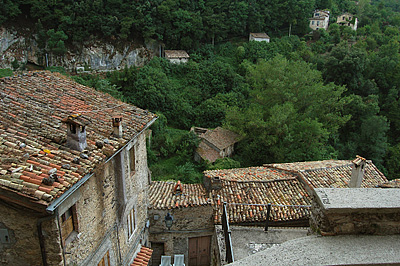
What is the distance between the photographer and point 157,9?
44.4 m

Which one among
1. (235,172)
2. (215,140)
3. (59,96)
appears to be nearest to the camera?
A: (59,96)

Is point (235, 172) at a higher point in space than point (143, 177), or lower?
lower

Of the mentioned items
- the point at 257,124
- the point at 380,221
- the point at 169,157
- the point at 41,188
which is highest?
the point at 380,221

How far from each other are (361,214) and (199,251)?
395 inches

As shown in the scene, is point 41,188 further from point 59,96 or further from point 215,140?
point 215,140

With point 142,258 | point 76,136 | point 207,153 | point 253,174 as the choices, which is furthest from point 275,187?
point 207,153

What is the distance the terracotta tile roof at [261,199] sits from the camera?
11.8 metres

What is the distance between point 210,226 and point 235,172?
440 cm

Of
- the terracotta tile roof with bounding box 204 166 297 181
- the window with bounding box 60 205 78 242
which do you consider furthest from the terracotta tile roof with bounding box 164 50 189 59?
the window with bounding box 60 205 78 242

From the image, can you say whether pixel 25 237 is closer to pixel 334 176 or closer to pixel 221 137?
pixel 334 176

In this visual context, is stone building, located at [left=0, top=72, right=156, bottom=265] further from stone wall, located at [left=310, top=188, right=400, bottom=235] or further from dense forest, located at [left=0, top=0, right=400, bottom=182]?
dense forest, located at [left=0, top=0, right=400, bottom=182]

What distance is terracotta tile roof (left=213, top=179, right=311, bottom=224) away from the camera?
1176cm

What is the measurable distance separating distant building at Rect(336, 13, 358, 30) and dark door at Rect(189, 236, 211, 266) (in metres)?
62.9

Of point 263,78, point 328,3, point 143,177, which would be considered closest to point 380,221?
point 143,177
